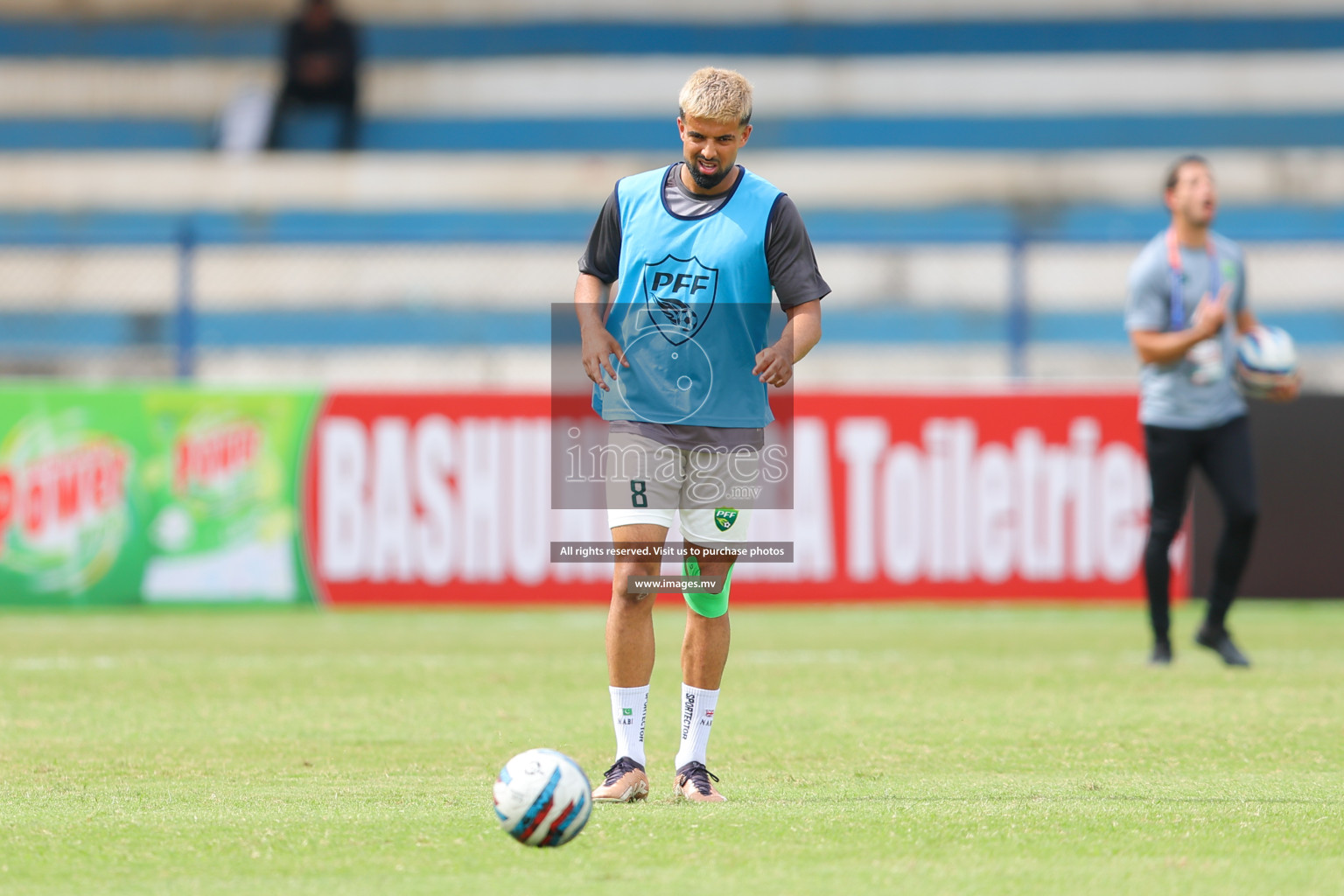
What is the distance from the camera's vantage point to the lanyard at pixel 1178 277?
7363 mm

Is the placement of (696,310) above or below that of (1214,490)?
above

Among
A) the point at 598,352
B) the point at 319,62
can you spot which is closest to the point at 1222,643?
the point at 598,352

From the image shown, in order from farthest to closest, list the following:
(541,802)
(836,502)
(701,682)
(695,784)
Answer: (836,502) < (701,682) < (695,784) < (541,802)

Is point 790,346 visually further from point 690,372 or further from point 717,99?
point 717,99

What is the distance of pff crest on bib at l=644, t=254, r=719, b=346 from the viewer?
14.5ft

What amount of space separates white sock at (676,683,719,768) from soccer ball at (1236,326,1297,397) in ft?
13.1

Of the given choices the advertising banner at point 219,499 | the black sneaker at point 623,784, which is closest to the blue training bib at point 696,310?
the black sneaker at point 623,784

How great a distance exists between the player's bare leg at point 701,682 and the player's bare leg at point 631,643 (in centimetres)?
11

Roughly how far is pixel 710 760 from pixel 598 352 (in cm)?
139

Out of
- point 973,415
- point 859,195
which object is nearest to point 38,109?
point 859,195

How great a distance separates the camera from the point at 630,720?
4.41m

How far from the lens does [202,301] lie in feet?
46.5

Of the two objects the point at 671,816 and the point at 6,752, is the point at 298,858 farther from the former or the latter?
the point at 6,752

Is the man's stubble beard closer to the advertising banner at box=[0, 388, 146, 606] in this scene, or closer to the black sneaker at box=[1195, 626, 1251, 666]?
the black sneaker at box=[1195, 626, 1251, 666]
